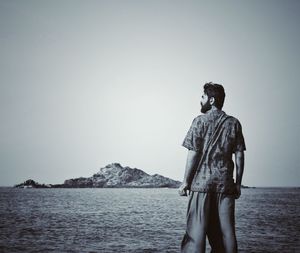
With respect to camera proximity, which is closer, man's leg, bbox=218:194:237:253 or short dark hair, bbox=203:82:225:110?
man's leg, bbox=218:194:237:253

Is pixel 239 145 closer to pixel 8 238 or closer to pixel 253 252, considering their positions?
pixel 253 252

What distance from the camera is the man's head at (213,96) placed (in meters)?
5.14


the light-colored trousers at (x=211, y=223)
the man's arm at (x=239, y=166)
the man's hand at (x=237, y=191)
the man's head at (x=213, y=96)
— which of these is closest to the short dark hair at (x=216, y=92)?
the man's head at (x=213, y=96)

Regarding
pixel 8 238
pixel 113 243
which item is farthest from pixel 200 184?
pixel 8 238

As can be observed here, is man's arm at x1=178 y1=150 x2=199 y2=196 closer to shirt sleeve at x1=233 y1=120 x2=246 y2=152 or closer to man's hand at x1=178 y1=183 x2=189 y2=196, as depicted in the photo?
man's hand at x1=178 y1=183 x2=189 y2=196

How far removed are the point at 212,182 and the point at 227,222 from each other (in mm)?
522

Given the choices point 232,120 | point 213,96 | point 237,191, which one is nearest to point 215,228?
point 237,191

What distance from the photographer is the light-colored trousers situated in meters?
4.73

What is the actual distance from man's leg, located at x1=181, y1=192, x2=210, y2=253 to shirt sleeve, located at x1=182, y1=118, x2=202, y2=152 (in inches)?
23.6

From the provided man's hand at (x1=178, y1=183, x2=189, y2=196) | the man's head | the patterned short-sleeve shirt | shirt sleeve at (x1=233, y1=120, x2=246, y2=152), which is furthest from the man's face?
man's hand at (x1=178, y1=183, x2=189, y2=196)

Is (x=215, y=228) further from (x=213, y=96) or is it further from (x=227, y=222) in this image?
(x=213, y=96)

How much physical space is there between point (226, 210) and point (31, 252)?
823 inches

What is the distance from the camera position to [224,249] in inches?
187

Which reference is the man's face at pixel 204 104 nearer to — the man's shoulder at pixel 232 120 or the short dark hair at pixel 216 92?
the short dark hair at pixel 216 92
